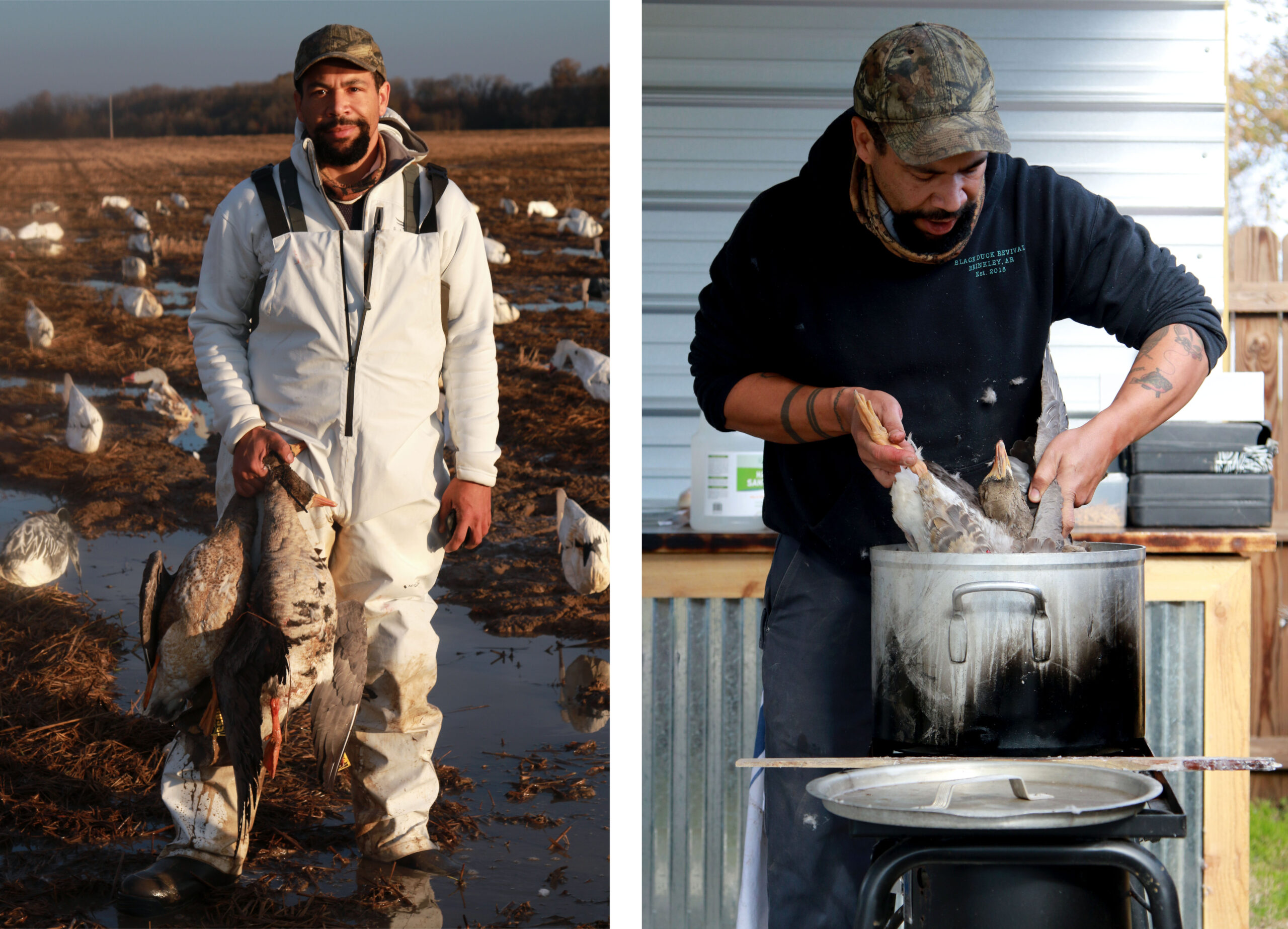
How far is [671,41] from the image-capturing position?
3379mm

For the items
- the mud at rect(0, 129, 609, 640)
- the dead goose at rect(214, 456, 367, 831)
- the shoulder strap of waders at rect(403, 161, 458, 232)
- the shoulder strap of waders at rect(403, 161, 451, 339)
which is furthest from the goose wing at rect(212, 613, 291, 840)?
the shoulder strap of waders at rect(403, 161, 458, 232)

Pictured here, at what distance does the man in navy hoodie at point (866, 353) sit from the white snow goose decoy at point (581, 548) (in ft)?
1.76

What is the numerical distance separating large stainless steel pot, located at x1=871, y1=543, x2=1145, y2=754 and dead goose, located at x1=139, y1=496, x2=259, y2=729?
5.24 ft

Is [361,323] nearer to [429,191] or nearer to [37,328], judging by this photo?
[429,191]

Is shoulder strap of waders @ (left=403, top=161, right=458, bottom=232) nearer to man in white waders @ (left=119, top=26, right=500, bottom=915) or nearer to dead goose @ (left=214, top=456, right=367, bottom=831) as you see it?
man in white waders @ (left=119, top=26, right=500, bottom=915)

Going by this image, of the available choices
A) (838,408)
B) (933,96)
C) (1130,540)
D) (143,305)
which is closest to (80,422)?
(143,305)

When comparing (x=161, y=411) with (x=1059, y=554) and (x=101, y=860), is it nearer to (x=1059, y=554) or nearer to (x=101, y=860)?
(x=101, y=860)

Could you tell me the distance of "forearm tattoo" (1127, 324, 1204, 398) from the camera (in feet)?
5.85

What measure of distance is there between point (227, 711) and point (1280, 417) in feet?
13.5

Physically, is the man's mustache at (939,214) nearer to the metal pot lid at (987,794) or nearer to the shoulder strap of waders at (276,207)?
the metal pot lid at (987,794)

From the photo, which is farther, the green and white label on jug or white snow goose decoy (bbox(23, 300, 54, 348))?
the green and white label on jug

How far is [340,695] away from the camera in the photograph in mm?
2412

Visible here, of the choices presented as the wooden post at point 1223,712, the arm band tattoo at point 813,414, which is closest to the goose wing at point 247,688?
the arm band tattoo at point 813,414

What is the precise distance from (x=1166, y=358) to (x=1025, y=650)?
68 cm
